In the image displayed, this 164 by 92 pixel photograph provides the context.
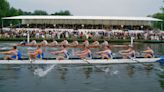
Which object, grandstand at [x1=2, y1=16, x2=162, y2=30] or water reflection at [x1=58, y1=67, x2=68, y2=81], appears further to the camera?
grandstand at [x1=2, y1=16, x2=162, y2=30]

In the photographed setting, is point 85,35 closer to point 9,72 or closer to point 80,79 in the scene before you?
point 9,72

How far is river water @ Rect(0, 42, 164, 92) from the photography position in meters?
18.9

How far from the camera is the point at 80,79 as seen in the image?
21.5m

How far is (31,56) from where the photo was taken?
2723cm

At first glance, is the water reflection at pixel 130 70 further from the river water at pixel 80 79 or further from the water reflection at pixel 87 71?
the water reflection at pixel 87 71

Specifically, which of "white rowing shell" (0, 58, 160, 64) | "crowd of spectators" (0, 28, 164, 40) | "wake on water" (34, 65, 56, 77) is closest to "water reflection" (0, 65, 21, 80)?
A: "white rowing shell" (0, 58, 160, 64)

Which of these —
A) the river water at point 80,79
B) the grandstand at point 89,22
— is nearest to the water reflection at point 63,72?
the river water at point 80,79

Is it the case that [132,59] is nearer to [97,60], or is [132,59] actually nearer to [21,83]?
[97,60]

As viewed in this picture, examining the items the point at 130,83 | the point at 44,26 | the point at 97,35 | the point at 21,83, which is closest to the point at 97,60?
the point at 130,83

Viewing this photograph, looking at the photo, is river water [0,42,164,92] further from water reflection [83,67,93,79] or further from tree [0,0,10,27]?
tree [0,0,10,27]

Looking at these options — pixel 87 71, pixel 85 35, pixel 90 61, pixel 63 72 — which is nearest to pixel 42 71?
pixel 63 72

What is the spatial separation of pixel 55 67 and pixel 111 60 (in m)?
4.56

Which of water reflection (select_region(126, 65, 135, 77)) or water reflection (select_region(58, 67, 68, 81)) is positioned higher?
water reflection (select_region(58, 67, 68, 81))

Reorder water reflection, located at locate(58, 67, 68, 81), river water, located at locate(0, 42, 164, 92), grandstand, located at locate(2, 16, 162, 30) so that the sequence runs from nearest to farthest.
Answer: river water, located at locate(0, 42, 164, 92)
water reflection, located at locate(58, 67, 68, 81)
grandstand, located at locate(2, 16, 162, 30)
